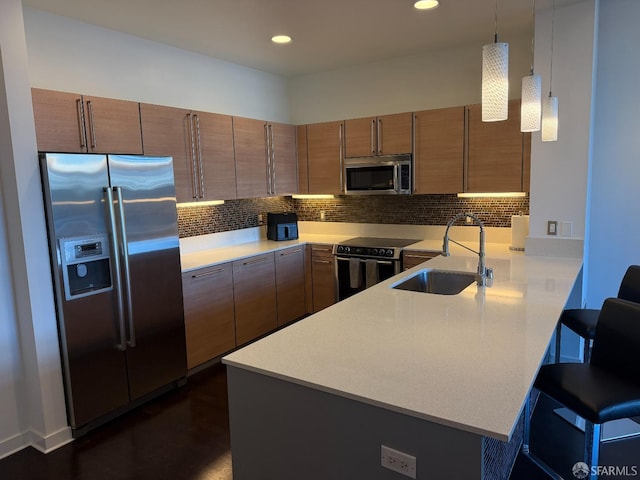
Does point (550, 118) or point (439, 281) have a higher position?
point (550, 118)

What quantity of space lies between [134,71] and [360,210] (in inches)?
103

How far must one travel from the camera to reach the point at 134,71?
11.8 feet

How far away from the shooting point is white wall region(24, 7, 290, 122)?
3045 mm

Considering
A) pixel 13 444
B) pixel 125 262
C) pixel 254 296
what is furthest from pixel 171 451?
pixel 254 296

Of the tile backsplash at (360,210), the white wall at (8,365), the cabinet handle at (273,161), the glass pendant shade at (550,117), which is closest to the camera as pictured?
the white wall at (8,365)

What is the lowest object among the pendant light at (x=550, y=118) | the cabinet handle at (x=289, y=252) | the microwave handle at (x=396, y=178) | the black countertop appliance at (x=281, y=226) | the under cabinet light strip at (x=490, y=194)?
the cabinet handle at (x=289, y=252)

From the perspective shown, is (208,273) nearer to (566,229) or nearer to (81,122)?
(81,122)

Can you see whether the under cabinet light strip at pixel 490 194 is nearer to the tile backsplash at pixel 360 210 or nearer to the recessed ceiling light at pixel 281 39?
the tile backsplash at pixel 360 210

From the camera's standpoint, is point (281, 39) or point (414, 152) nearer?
point (281, 39)

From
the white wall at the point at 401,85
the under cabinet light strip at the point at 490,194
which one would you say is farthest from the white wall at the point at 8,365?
the under cabinet light strip at the point at 490,194

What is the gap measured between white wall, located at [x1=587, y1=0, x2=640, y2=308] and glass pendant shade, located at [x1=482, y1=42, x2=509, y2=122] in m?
2.20

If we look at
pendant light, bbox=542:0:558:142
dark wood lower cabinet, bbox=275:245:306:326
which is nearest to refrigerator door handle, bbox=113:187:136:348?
dark wood lower cabinet, bbox=275:245:306:326

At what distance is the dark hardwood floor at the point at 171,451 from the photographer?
2383 millimetres

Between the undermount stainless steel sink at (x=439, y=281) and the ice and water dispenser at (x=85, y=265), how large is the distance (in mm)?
1892
